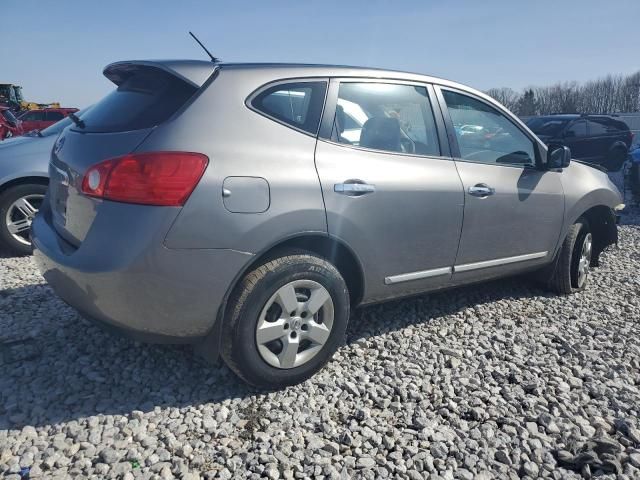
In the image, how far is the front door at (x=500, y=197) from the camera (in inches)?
137

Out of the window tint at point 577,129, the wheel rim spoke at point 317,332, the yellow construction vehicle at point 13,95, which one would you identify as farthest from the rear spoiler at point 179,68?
the yellow construction vehicle at point 13,95

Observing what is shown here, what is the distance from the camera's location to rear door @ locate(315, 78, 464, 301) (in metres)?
2.81

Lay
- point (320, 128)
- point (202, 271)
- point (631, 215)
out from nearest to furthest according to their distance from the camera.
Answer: point (202, 271), point (320, 128), point (631, 215)

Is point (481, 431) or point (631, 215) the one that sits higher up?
point (481, 431)

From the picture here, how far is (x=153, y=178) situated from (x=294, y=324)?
3.46 feet

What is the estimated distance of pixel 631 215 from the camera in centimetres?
Answer: 865

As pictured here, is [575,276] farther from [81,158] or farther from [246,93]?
[81,158]

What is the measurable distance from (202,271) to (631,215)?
859 cm

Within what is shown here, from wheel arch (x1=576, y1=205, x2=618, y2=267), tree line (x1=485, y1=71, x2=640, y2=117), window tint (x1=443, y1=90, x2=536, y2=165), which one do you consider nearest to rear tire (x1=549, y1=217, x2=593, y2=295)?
wheel arch (x1=576, y1=205, x2=618, y2=267)

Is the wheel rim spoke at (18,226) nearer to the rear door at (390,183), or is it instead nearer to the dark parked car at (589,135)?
the rear door at (390,183)

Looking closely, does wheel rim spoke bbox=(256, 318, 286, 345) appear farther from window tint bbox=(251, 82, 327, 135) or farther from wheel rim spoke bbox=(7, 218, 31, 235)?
wheel rim spoke bbox=(7, 218, 31, 235)

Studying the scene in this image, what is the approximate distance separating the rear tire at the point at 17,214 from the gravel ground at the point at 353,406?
1.49 m

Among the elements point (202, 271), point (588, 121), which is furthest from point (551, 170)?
point (588, 121)

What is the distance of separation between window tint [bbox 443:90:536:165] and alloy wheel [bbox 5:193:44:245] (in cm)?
411
